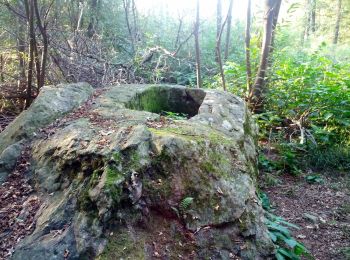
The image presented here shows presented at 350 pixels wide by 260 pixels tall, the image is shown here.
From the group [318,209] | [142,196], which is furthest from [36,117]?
[318,209]

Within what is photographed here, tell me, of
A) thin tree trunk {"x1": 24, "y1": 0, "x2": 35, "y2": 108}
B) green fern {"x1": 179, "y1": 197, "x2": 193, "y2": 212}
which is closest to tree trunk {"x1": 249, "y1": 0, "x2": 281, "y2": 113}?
thin tree trunk {"x1": 24, "y1": 0, "x2": 35, "y2": 108}

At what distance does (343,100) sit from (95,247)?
5692 millimetres

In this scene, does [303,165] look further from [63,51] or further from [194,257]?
[63,51]

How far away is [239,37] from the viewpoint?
15.8 m

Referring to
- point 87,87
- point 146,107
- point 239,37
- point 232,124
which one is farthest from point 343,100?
point 239,37

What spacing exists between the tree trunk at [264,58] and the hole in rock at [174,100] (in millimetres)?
1753

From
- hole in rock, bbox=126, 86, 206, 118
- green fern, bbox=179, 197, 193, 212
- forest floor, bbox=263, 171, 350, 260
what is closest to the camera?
green fern, bbox=179, 197, 193, 212

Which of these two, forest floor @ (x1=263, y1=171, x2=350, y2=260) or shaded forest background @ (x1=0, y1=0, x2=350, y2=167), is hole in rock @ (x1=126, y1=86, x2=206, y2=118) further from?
forest floor @ (x1=263, y1=171, x2=350, y2=260)

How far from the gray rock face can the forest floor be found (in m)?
1.15

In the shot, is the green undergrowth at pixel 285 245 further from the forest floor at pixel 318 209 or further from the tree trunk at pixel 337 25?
the tree trunk at pixel 337 25

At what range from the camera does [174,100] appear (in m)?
6.30

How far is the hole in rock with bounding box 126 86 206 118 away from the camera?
606 centimetres

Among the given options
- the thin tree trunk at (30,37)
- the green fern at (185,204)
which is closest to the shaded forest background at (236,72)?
the thin tree trunk at (30,37)

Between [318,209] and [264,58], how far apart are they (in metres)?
3.55
